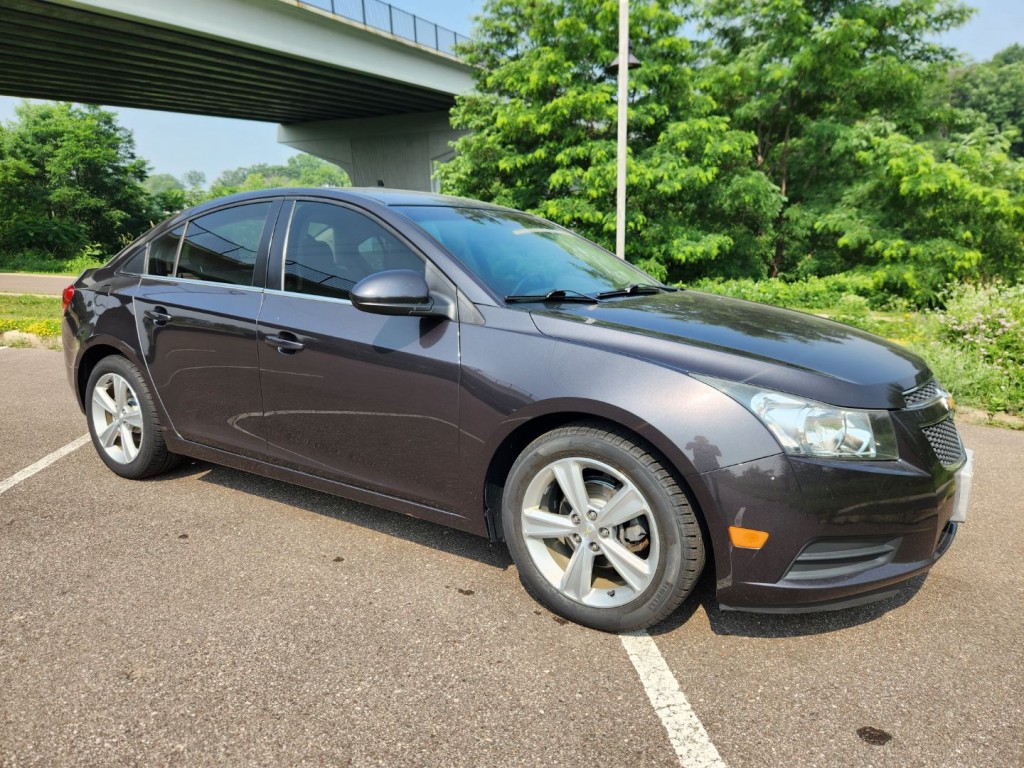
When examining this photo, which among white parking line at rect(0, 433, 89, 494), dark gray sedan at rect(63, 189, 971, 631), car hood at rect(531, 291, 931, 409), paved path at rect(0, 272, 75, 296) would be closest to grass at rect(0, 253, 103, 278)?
paved path at rect(0, 272, 75, 296)

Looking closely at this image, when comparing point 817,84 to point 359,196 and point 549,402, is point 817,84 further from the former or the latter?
point 549,402

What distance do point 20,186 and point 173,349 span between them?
1420 inches

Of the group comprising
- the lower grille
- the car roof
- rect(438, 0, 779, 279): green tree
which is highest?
rect(438, 0, 779, 279): green tree

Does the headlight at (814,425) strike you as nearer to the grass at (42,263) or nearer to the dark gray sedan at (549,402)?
the dark gray sedan at (549,402)

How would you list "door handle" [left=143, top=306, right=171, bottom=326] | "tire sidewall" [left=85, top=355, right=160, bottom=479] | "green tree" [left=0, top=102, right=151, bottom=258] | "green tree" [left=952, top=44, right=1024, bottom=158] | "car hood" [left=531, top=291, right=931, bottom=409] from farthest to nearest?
"green tree" [left=952, top=44, right=1024, bottom=158] < "green tree" [left=0, top=102, right=151, bottom=258] < "tire sidewall" [left=85, top=355, right=160, bottom=479] < "door handle" [left=143, top=306, right=171, bottom=326] < "car hood" [left=531, top=291, right=931, bottom=409]

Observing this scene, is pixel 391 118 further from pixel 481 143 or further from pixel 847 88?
pixel 847 88

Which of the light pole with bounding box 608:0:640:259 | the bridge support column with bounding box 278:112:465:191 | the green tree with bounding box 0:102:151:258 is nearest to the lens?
the light pole with bounding box 608:0:640:259

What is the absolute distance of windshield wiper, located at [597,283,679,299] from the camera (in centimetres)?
334

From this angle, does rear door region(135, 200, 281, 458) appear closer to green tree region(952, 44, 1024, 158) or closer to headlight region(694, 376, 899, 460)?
headlight region(694, 376, 899, 460)

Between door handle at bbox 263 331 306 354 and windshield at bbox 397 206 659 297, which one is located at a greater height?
windshield at bbox 397 206 659 297

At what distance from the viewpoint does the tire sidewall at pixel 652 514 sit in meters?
2.47

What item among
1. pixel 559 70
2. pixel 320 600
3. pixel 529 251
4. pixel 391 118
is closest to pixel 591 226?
pixel 559 70

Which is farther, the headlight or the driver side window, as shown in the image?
the driver side window

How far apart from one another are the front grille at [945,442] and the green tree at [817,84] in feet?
43.9
